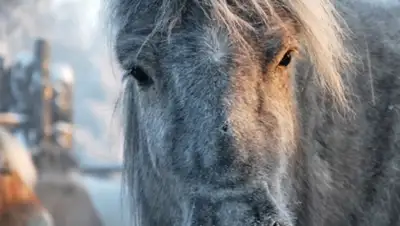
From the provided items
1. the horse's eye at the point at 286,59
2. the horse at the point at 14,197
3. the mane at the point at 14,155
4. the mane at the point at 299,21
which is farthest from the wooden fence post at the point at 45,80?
the horse's eye at the point at 286,59

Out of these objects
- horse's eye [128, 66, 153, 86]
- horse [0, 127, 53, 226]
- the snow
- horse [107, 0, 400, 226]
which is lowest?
the snow

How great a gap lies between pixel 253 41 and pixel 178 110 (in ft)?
1.11

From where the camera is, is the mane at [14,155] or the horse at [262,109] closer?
the horse at [262,109]

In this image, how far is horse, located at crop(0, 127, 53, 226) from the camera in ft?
22.3

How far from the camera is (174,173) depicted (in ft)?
7.82

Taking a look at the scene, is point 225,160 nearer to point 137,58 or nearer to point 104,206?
point 137,58

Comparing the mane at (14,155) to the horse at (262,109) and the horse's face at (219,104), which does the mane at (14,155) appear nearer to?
the horse at (262,109)

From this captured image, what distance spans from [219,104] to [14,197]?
5362mm

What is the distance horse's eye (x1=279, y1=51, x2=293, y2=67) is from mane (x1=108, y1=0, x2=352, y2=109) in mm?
89

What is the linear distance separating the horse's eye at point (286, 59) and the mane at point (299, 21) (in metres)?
0.09

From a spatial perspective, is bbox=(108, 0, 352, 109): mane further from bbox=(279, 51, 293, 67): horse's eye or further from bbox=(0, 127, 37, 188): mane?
bbox=(0, 127, 37, 188): mane

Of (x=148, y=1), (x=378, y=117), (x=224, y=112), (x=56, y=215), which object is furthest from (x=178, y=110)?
(x=56, y=215)

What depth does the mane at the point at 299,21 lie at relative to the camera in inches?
89.0

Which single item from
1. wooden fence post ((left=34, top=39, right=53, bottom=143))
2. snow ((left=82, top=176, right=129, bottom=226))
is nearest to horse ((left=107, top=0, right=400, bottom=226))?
wooden fence post ((left=34, top=39, right=53, bottom=143))
